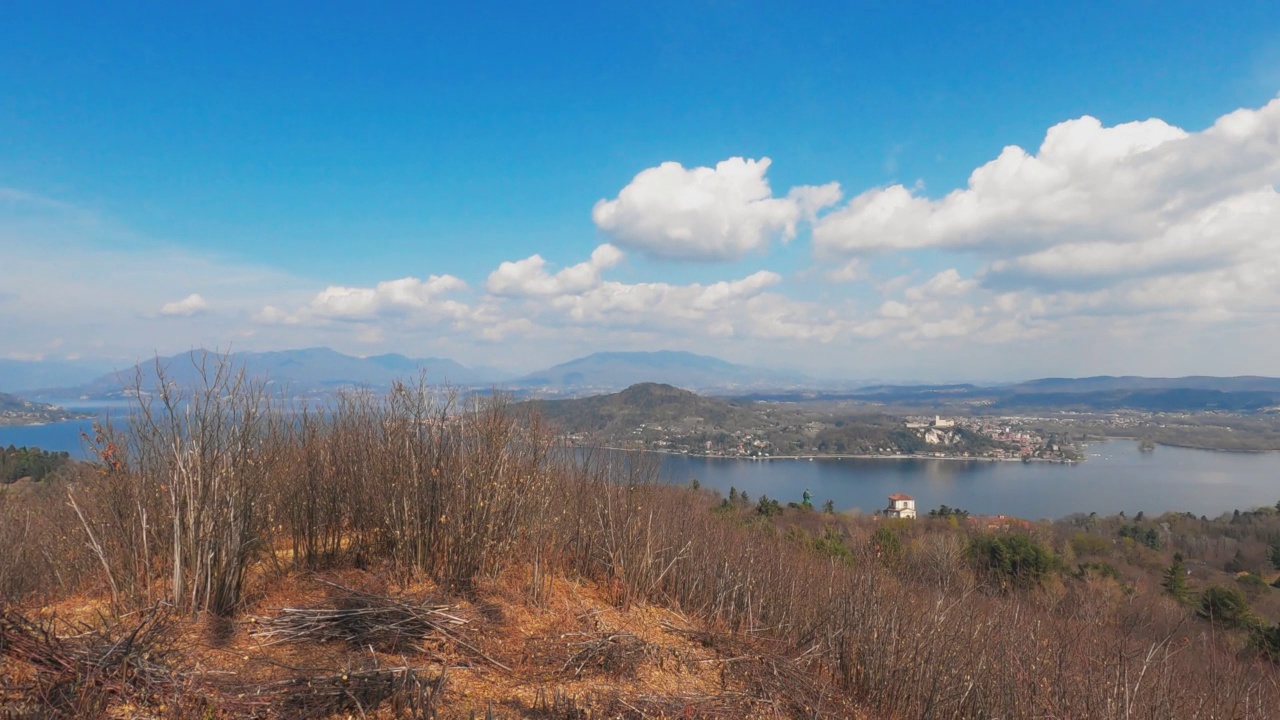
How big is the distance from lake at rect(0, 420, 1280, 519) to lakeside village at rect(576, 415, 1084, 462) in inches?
144

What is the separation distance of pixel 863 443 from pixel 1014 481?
80.7 feet

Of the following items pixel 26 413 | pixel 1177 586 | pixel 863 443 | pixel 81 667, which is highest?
pixel 81 667

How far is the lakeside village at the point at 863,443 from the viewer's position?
289 feet

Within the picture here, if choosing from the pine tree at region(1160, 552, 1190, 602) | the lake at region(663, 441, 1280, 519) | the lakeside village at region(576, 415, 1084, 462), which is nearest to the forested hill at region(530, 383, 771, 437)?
the lakeside village at region(576, 415, 1084, 462)

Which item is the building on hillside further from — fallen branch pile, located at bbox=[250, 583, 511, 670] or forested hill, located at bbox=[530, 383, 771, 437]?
fallen branch pile, located at bbox=[250, 583, 511, 670]

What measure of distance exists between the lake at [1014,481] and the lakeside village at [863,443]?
3647 mm

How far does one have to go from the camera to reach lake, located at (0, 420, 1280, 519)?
197ft

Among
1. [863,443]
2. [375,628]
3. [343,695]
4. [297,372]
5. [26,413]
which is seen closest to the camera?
[343,695]

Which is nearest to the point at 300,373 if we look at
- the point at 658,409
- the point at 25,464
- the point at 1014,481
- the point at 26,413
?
the point at 26,413

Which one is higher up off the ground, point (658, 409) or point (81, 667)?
point (81, 667)

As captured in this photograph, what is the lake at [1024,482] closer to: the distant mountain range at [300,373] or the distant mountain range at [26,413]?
the distant mountain range at [300,373]

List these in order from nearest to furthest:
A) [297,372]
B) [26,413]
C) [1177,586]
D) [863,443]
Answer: [1177,586] < [26,413] < [297,372] < [863,443]

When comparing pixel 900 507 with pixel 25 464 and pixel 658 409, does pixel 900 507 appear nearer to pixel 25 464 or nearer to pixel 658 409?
pixel 25 464

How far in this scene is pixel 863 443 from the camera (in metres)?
97.1
